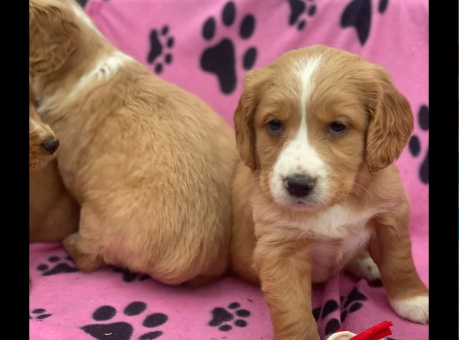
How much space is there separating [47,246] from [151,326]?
1.06 metres

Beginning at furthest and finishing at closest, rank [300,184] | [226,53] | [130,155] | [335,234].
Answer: [226,53] → [130,155] → [335,234] → [300,184]

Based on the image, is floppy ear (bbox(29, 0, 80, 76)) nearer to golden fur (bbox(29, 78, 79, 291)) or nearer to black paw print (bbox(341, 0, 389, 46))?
golden fur (bbox(29, 78, 79, 291))

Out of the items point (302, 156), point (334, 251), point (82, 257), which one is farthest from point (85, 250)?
point (302, 156)

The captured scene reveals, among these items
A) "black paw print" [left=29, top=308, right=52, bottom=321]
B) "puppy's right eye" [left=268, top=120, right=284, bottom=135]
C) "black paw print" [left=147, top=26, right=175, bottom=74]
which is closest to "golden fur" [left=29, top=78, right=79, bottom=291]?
"black paw print" [left=29, top=308, right=52, bottom=321]

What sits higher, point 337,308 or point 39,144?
point 39,144

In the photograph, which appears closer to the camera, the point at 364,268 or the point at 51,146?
the point at 51,146

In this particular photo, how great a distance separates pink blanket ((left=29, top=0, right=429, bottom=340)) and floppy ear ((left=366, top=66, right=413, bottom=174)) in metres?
0.75

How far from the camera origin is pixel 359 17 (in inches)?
125

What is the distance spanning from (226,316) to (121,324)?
1.56 feet

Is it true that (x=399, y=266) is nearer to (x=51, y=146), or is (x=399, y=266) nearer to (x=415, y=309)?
(x=415, y=309)

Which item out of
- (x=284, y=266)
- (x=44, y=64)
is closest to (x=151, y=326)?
(x=284, y=266)

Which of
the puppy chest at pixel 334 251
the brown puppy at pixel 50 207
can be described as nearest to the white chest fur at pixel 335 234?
the puppy chest at pixel 334 251

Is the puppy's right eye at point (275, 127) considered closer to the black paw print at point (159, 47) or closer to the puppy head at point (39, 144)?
the puppy head at point (39, 144)
